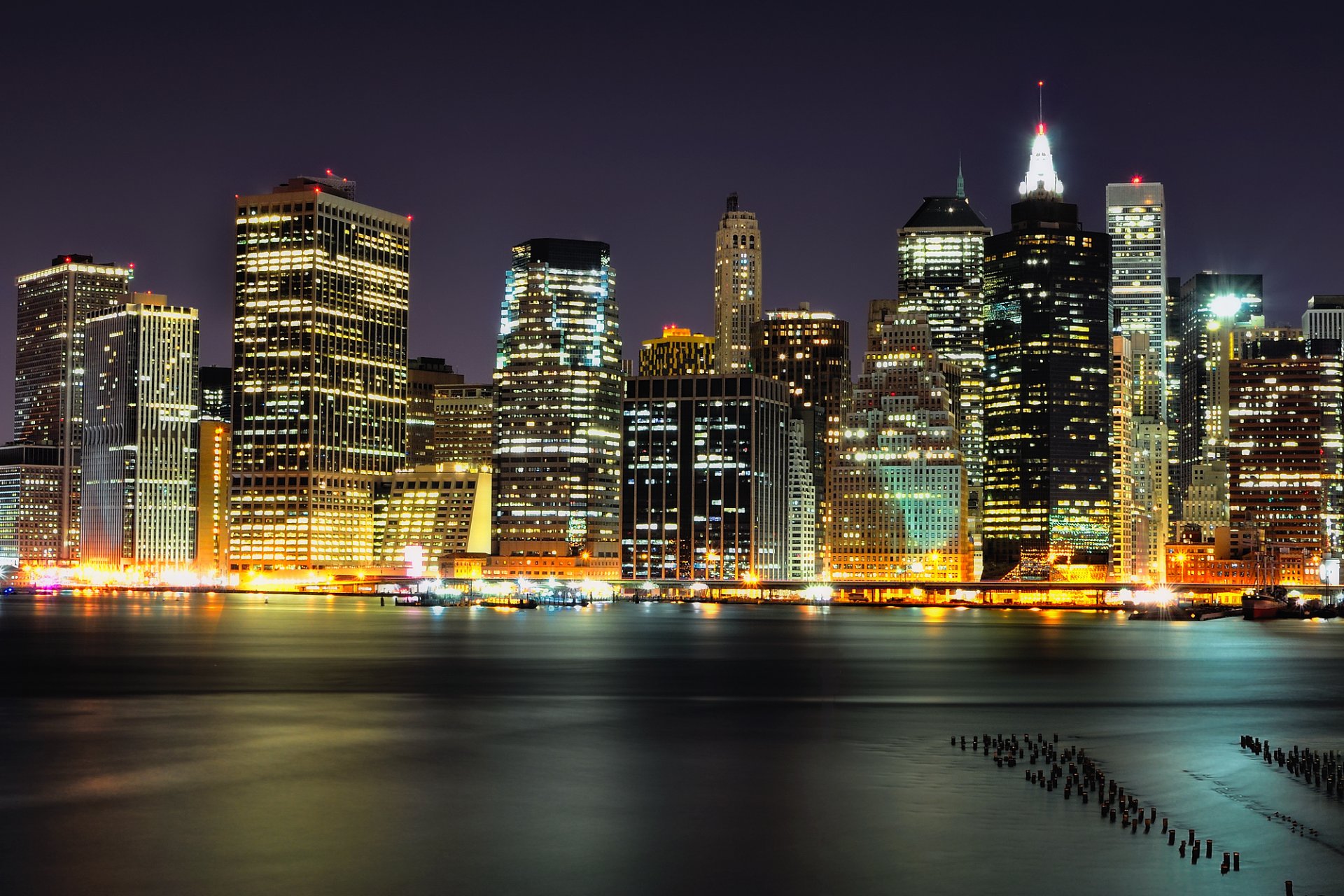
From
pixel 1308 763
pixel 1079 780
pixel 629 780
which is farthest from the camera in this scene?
pixel 1308 763

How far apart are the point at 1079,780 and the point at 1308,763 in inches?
432

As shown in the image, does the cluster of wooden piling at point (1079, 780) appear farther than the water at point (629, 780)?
Yes

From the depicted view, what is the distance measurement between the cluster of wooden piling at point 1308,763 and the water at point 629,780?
92cm

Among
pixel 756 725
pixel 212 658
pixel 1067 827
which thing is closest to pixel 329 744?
pixel 756 725

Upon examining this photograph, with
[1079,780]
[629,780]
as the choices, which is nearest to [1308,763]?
[1079,780]

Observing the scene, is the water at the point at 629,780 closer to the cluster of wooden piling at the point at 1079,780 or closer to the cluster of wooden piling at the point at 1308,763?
the cluster of wooden piling at the point at 1079,780

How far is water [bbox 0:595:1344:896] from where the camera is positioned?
173 ft

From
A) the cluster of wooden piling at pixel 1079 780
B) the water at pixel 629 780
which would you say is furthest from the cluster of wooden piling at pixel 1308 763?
the cluster of wooden piling at pixel 1079 780

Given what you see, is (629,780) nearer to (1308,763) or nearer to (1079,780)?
(1079,780)

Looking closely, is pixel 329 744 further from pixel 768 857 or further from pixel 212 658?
pixel 212 658

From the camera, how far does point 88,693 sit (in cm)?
10838

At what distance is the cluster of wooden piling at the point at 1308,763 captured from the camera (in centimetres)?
6781

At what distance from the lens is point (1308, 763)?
73312 millimetres

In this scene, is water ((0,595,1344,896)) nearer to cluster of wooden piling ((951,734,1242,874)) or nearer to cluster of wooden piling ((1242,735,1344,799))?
cluster of wooden piling ((951,734,1242,874))
